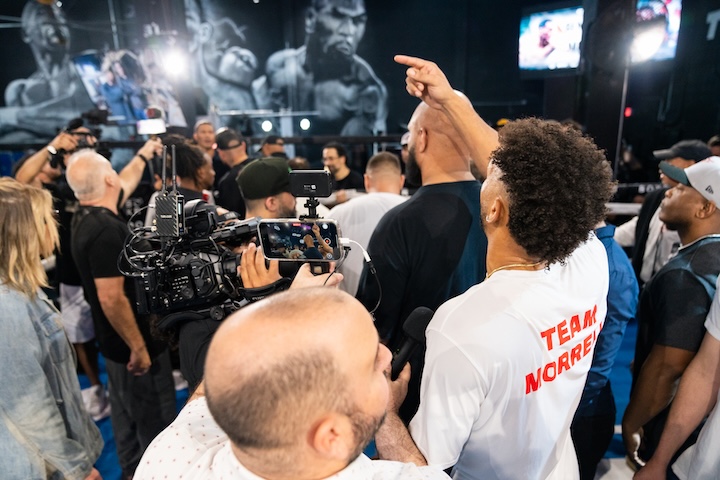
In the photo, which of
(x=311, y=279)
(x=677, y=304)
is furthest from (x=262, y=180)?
(x=677, y=304)

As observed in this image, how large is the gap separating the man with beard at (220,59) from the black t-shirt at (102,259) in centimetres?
747

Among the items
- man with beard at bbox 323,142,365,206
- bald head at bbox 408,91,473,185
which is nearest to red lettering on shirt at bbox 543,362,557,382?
bald head at bbox 408,91,473,185

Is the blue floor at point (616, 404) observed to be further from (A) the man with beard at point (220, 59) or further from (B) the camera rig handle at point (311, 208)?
(A) the man with beard at point (220, 59)

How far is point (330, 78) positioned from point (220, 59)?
7.45ft

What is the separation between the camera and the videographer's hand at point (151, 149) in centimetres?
290

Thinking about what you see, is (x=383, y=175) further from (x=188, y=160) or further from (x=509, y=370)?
(x=509, y=370)

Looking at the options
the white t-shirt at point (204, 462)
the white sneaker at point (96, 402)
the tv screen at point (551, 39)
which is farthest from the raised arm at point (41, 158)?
the tv screen at point (551, 39)

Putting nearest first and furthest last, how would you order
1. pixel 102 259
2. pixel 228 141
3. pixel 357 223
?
pixel 102 259 < pixel 357 223 < pixel 228 141

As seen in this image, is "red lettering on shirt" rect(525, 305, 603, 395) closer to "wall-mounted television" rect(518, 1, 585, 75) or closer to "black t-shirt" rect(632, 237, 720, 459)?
"black t-shirt" rect(632, 237, 720, 459)

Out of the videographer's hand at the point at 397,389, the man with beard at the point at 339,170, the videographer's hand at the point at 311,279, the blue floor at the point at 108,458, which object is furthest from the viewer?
the man with beard at the point at 339,170

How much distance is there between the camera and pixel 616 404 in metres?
2.87

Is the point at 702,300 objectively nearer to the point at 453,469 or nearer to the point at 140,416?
the point at 453,469

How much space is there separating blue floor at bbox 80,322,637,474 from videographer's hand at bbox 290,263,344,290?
1753mm

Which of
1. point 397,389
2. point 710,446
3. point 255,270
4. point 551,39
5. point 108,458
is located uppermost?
point 551,39
